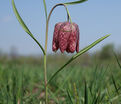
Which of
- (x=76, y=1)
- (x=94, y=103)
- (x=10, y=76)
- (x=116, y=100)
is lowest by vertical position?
(x=10, y=76)

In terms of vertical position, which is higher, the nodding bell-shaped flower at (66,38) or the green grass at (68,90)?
the nodding bell-shaped flower at (66,38)

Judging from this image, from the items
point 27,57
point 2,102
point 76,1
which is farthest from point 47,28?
point 27,57

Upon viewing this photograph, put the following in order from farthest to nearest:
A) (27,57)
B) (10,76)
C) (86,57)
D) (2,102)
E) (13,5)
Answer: (27,57) < (86,57) < (10,76) < (2,102) < (13,5)

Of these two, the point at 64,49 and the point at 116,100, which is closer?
the point at 64,49

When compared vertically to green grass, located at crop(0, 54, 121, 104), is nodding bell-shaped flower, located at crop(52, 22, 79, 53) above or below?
above

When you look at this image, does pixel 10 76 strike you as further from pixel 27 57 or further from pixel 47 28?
pixel 27 57

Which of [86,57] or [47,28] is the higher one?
[47,28]

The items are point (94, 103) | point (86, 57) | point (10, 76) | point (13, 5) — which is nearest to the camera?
point (94, 103)

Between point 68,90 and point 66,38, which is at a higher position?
point 66,38
